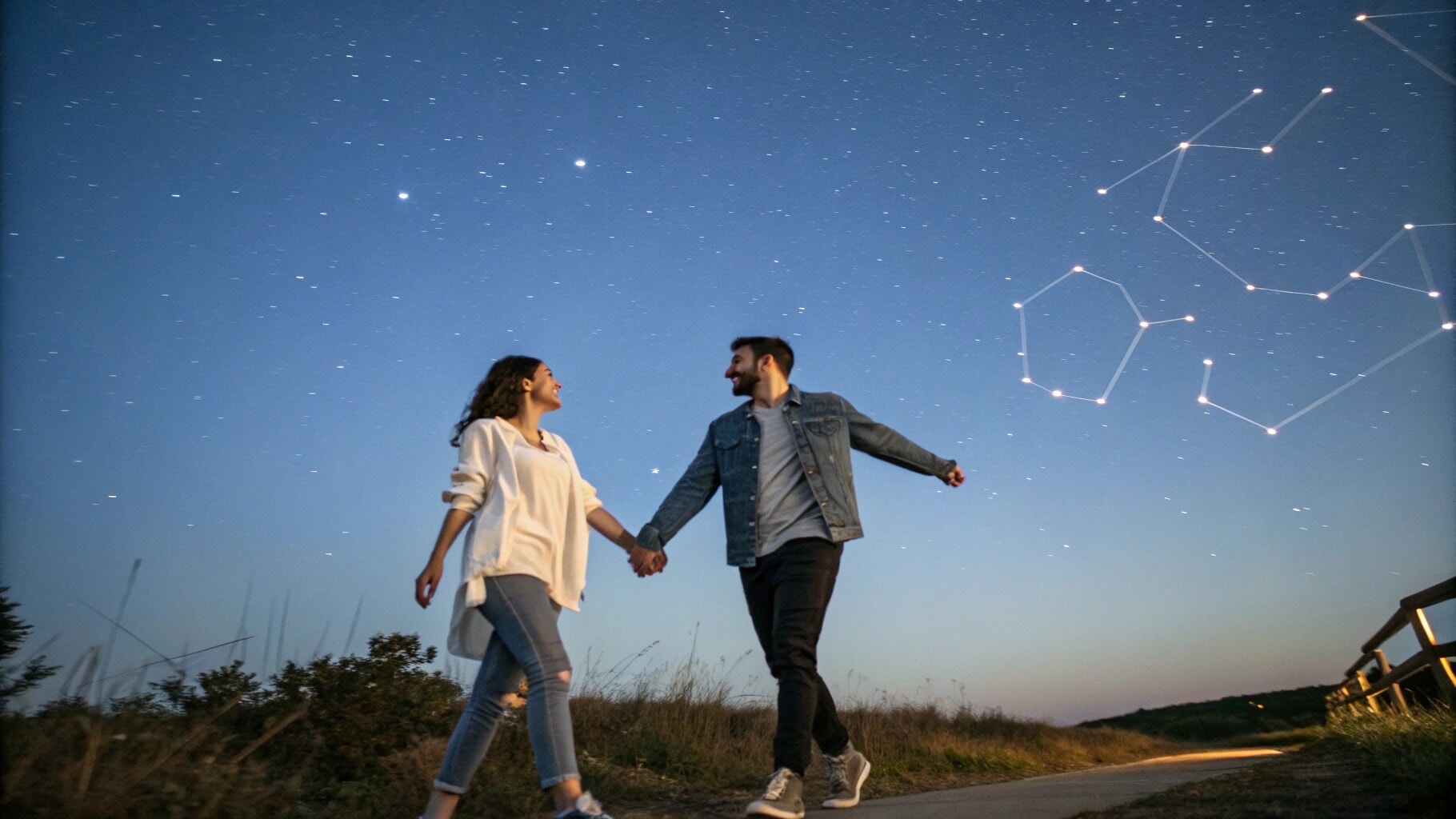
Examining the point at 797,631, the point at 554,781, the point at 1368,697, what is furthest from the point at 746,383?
the point at 1368,697

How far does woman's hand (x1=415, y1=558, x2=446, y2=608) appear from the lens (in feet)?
9.99

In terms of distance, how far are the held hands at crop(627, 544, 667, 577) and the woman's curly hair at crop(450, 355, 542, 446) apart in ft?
3.00

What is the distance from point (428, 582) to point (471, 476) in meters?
0.39

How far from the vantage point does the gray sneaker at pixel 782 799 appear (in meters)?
3.29

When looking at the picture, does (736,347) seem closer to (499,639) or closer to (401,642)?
(499,639)

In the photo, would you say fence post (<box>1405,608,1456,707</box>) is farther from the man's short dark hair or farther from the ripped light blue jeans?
the ripped light blue jeans

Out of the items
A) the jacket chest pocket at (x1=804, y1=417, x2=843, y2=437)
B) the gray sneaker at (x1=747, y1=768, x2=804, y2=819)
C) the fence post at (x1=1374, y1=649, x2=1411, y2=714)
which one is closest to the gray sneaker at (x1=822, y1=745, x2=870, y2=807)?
the gray sneaker at (x1=747, y1=768, x2=804, y2=819)

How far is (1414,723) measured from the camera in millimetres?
4727

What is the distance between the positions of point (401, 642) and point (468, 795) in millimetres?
1431

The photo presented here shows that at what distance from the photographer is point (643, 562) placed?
4074 millimetres

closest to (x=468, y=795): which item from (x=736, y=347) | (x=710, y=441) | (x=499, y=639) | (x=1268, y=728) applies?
(x=499, y=639)

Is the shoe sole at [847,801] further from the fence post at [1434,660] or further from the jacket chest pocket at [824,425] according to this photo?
the fence post at [1434,660]

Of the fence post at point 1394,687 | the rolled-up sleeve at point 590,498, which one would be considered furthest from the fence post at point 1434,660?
the rolled-up sleeve at point 590,498

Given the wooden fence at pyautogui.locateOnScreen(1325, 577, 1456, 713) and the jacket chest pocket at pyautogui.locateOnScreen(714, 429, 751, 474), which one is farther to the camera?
the wooden fence at pyautogui.locateOnScreen(1325, 577, 1456, 713)
